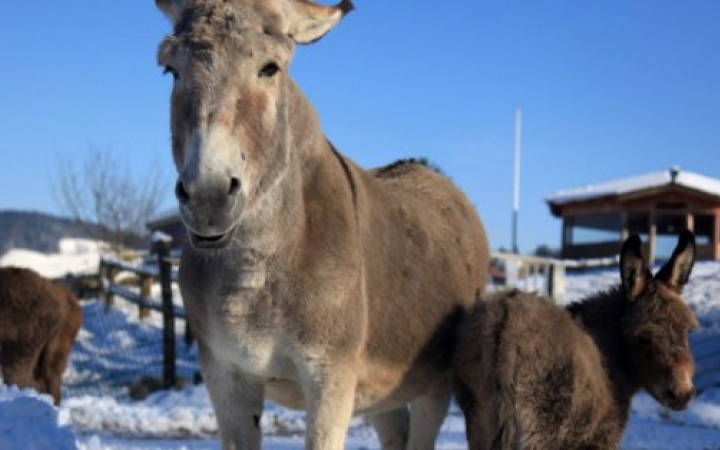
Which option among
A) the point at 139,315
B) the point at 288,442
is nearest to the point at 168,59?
the point at 288,442

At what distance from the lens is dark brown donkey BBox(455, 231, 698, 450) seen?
402 centimetres

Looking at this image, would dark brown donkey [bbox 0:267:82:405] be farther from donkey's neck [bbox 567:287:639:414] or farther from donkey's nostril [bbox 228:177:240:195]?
donkey's nostril [bbox 228:177:240:195]

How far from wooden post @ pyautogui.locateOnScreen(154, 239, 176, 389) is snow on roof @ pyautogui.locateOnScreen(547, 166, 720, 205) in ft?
66.0

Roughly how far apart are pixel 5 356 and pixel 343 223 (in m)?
8.67

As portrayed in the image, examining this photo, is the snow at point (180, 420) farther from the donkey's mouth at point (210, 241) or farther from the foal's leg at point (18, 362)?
the donkey's mouth at point (210, 241)

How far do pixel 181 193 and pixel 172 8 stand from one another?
110 cm

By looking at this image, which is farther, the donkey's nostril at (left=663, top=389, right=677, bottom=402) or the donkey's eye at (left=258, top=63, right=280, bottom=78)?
the donkey's nostril at (left=663, top=389, right=677, bottom=402)

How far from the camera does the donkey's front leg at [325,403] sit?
3691 millimetres

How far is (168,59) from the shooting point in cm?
339

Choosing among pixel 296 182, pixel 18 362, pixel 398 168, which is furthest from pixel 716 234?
pixel 296 182

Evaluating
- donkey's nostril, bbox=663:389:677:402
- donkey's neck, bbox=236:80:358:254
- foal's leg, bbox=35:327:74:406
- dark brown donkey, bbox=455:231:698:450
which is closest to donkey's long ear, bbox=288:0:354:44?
donkey's neck, bbox=236:80:358:254

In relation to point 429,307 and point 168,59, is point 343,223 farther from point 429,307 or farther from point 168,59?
point 168,59

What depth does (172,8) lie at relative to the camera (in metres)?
3.70

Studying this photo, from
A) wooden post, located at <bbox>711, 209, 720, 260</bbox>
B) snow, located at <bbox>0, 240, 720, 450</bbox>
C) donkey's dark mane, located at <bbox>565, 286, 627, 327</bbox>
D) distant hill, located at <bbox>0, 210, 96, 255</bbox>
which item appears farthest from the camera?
distant hill, located at <bbox>0, 210, 96, 255</bbox>
